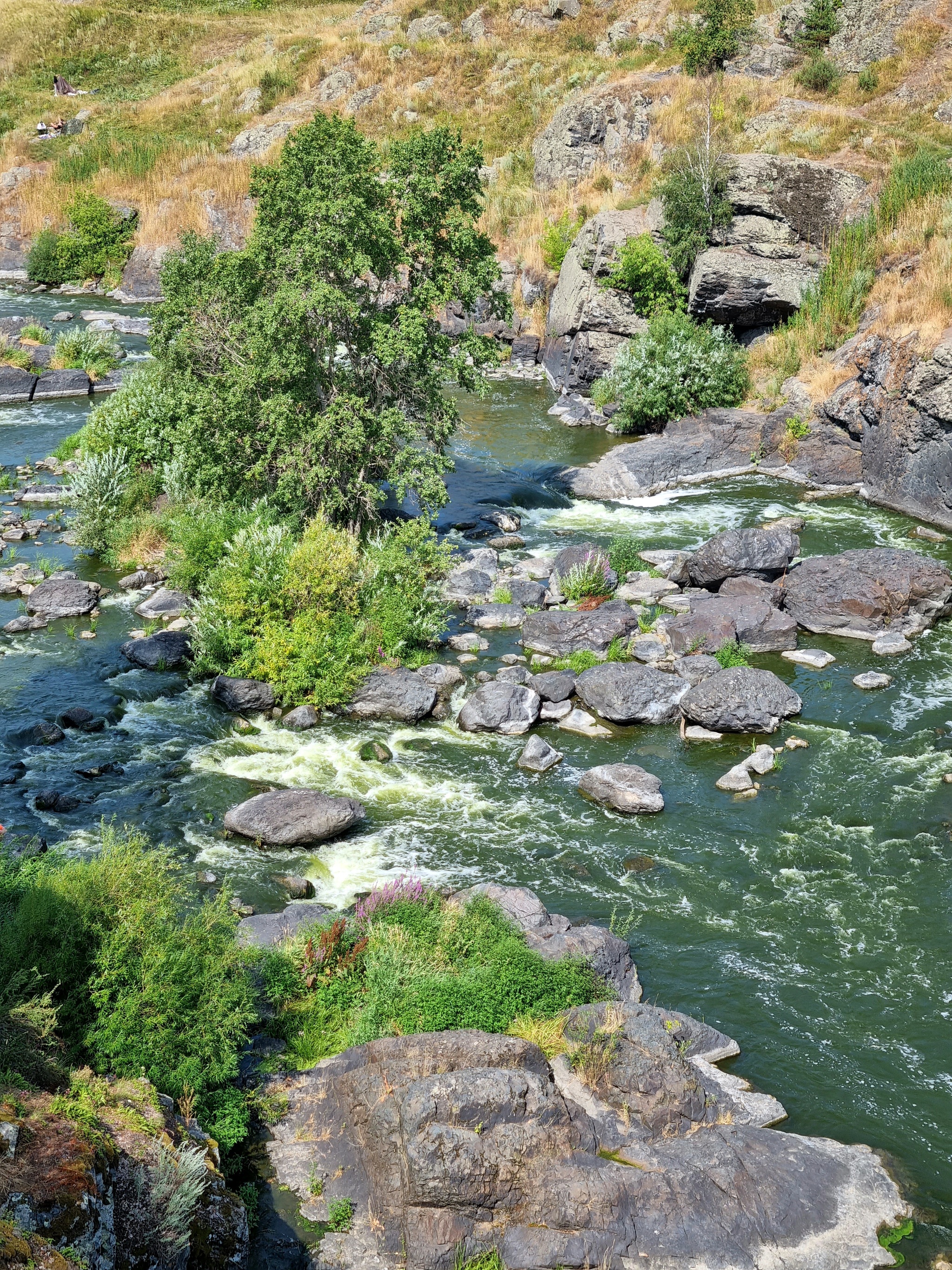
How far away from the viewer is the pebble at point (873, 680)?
62.7ft

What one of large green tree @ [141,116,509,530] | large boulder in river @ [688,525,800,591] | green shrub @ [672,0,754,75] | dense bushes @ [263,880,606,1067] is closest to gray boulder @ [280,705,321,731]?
large green tree @ [141,116,509,530]

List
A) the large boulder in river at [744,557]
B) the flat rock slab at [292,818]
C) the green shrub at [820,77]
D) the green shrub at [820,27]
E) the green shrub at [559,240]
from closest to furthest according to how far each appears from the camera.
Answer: the flat rock slab at [292,818]
the large boulder in river at [744,557]
the green shrub at [820,77]
the green shrub at [559,240]
the green shrub at [820,27]

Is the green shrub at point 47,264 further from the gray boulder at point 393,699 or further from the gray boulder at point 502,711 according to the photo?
the gray boulder at point 502,711

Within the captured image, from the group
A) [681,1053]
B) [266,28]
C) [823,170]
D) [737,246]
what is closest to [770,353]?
[737,246]

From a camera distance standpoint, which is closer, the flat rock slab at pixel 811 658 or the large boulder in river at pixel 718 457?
the flat rock slab at pixel 811 658

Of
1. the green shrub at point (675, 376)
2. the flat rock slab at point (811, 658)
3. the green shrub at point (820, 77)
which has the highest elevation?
the green shrub at point (820, 77)

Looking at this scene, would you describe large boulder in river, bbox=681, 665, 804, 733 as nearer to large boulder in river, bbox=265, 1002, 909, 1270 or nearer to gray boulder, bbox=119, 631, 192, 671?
large boulder in river, bbox=265, 1002, 909, 1270

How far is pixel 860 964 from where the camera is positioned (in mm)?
12734

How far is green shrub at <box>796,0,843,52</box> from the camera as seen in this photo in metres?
45.3

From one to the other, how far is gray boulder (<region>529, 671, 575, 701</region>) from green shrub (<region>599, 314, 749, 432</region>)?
15567mm

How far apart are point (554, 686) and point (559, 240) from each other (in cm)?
2901

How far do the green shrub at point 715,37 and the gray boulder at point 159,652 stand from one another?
3815 centimetres

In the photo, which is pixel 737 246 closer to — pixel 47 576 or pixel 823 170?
pixel 823 170

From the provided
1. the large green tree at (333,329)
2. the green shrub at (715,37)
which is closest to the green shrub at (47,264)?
the green shrub at (715,37)
